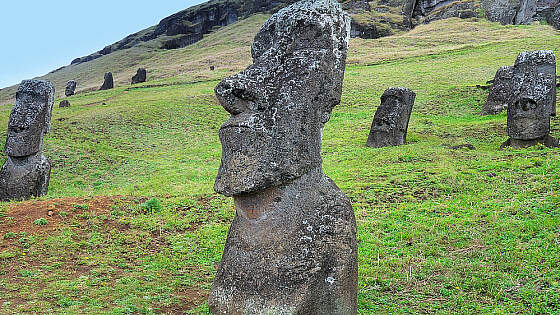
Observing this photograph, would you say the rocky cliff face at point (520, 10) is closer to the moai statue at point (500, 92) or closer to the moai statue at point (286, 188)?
the moai statue at point (500, 92)

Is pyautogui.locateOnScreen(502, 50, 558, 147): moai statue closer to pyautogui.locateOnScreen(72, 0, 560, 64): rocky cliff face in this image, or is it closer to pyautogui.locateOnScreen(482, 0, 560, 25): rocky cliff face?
pyautogui.locateOnScreen(72, 0, 560, 64): rocky cliff face

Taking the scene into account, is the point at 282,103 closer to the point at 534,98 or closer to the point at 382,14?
the point at 534,98

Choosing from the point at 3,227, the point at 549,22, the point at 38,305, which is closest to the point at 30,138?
the point at 3,227

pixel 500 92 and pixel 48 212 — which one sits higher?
pixel 48 212

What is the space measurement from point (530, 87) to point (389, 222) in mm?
8641

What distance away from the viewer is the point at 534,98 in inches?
559

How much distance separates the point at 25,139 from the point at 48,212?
439cm

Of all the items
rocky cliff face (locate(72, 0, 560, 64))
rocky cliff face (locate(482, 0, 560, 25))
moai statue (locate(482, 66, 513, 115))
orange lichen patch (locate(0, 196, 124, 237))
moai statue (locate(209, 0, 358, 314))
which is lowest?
moai statue (locate(482, 66, 513, 115))

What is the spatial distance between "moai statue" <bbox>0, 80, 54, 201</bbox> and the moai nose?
1054cm

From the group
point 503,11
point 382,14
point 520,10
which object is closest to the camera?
point 520,10

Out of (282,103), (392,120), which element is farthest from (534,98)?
(282,103)

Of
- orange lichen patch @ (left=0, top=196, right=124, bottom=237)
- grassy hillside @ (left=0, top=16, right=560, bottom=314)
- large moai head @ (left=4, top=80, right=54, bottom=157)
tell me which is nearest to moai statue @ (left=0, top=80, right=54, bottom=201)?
large moai head @ (left=4, top=80, right=54, bottom=157)

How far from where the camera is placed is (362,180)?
1212 cm

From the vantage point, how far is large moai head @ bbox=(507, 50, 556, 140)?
1420cm
